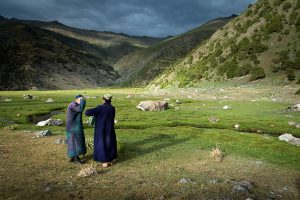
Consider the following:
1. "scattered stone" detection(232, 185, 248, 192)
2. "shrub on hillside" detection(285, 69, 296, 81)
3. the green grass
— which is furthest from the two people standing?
"shrub on hillside" detection(285, 69, 296, 81)

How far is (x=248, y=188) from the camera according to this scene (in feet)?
45.4

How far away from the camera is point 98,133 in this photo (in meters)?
17.3

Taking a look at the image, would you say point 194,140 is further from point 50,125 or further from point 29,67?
point 29,67

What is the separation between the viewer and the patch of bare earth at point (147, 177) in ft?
43.0

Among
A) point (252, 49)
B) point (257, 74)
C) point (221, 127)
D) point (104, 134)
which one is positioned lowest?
point (221, 127)

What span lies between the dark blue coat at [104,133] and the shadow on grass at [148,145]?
1048mm

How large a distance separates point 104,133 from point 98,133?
30 cm

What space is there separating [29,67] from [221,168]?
180m

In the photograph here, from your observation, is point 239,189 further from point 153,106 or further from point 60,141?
point 153,106

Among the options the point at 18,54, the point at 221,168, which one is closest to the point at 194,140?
the point at 221,168

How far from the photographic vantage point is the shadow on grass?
19.3 metres

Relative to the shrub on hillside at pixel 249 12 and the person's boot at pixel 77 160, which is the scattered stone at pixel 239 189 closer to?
the person's boot at pixel 77 160

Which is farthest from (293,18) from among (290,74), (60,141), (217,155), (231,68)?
(60,141)

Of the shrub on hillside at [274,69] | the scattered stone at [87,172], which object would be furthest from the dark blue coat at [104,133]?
the shrub on hillside at [274,69]
